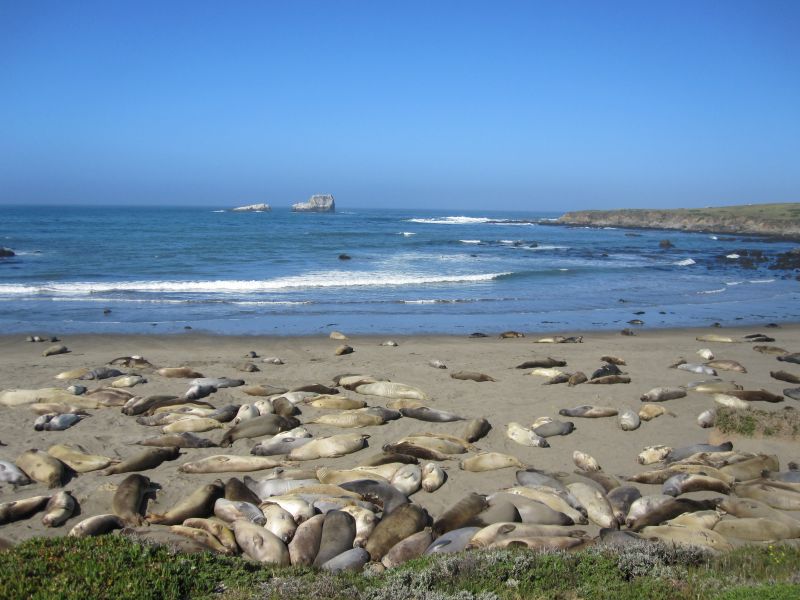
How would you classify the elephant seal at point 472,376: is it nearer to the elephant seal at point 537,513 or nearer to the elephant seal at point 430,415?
the elephant seal at point 430,415

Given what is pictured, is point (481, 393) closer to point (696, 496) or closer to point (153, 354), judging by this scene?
point (696, 496)

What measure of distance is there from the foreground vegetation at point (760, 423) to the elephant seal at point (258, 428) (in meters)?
5.88

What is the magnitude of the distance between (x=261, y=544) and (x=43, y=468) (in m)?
3.00

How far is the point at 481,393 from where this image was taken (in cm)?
1135

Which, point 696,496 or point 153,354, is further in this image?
point 153,354

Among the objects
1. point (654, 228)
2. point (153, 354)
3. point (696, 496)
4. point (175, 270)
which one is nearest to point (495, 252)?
point (175, 270)

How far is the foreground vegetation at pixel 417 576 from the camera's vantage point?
4500 millimetres

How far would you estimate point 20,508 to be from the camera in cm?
630

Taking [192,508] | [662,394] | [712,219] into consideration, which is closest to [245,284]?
[662,394]

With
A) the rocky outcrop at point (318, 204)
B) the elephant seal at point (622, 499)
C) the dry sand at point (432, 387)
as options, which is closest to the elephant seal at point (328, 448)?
the dry sand at point (432, 387)

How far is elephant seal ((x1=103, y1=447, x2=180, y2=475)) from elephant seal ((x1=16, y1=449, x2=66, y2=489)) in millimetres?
476

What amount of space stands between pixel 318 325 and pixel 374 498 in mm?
12303

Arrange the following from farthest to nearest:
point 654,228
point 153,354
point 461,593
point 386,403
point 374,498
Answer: point 654,228
point 153,354
point 386,403
point 374,498
point 461,593

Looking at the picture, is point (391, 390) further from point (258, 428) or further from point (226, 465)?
point (226, 465)
